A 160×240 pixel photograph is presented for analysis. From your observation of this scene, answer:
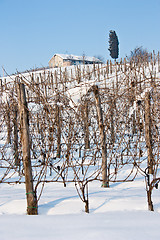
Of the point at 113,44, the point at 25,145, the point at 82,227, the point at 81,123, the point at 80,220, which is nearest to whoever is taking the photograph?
the point at 82,227

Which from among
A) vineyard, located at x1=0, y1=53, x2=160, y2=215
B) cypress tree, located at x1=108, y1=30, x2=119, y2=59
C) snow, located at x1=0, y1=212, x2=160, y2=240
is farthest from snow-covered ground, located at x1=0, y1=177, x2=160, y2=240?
cypress tree, located at x1=108, y1=30, x2=119, y2=59

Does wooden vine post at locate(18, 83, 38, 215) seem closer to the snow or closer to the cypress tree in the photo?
the snow

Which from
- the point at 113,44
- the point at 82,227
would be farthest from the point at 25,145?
the point at 113,44

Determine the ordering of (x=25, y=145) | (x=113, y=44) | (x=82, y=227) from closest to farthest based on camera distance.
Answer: (x=82, y=227) → (x=25, y=145) → (x=113, y=44)

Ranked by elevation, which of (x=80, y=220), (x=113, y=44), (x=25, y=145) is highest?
(x=113, y=44)

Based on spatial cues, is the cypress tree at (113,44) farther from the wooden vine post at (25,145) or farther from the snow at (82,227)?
the snow at (82,227)

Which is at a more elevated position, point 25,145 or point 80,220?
point 25,145

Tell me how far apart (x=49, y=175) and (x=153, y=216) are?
3296 millimetres

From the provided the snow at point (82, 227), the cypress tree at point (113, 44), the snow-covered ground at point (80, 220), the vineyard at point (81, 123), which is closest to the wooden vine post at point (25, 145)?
the vineyard at point (81, 123)

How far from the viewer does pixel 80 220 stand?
162 cm

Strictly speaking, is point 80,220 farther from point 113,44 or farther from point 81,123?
point 113,44

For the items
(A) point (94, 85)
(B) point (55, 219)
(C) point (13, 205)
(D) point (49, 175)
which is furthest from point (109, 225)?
(D) point (49, 175)

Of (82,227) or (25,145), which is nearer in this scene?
(82,227)

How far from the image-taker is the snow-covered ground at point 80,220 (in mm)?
1317
